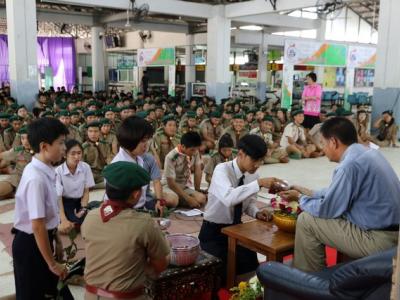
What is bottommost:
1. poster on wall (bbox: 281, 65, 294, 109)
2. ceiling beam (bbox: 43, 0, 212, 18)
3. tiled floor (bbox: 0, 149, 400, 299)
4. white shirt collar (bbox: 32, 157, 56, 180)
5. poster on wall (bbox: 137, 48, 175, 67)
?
tiled floor (bbox: 0, 149, 400, 299)

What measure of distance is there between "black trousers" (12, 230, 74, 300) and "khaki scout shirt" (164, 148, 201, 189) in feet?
9.09

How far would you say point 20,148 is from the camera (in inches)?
232

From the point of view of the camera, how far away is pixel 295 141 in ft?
29.2

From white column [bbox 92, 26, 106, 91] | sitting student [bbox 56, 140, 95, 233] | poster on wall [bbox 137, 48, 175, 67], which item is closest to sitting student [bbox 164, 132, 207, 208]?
sitting student [bbox 56, 140, 95, 233]

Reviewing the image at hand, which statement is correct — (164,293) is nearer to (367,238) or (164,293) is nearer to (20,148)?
(367,238)

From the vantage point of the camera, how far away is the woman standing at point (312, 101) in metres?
10.1

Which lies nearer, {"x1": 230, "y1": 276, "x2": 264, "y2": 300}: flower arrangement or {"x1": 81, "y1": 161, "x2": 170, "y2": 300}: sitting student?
{"x1": 81, "y1": 161, "x2": 170, "y2": 300}: sitting student

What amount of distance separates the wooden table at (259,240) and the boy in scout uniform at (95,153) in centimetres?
357

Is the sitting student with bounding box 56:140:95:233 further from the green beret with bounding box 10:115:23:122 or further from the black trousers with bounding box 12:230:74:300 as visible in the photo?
the green beret with bounding box 10:115:23:122

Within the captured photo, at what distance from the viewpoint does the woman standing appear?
33.0 feet

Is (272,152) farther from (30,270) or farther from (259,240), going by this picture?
(30,270)

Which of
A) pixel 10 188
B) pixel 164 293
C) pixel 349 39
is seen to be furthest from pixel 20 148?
pixel 349 39

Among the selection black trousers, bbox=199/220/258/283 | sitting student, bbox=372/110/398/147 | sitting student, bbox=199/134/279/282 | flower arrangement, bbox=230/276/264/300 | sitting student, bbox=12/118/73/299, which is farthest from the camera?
sitting student, bbox=372/110/398/147

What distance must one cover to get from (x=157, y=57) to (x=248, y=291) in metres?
12.3
